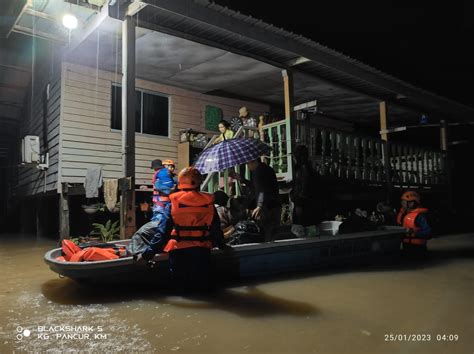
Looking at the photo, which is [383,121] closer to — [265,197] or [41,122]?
[265,197]

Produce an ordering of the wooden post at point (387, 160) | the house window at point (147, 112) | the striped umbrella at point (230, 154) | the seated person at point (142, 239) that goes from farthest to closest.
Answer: the wooden post at point (387, 160) < the house window at point (147, 112) < the striped umbrella at point (230, 154) < the seated person at point (142, 239)

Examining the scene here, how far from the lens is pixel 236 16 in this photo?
7.04 meters

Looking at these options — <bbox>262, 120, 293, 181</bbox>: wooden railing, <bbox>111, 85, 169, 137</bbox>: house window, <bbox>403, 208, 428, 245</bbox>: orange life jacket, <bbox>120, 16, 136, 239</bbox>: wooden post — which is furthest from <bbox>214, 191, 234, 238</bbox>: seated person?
<bbox>111, 85, 169, 137</bbox>: house window

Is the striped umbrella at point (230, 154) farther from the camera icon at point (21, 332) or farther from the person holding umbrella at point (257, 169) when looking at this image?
the camera icon at point (21, 332)

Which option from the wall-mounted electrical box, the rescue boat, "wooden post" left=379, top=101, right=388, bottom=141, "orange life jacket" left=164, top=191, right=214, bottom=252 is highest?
"wooden post" left=379, top=101, right=388, bottom=141

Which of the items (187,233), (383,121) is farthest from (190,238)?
(383,121)

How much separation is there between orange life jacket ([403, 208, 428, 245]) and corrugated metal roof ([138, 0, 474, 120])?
158 inches

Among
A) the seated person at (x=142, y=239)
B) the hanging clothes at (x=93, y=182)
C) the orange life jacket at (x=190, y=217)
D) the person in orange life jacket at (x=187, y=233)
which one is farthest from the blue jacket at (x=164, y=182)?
the hanging clothes at (x=93, y=182)

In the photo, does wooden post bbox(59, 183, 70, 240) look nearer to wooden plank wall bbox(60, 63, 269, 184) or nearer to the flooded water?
wooden plank wall bbox(60, 63, 269, 184)

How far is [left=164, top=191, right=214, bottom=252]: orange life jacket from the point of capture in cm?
436

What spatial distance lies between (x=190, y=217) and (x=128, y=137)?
2.66m

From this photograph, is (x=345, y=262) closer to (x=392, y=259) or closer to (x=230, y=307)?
(x=392, y=259)

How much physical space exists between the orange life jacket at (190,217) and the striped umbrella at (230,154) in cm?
146

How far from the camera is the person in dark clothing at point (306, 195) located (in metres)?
6.66
